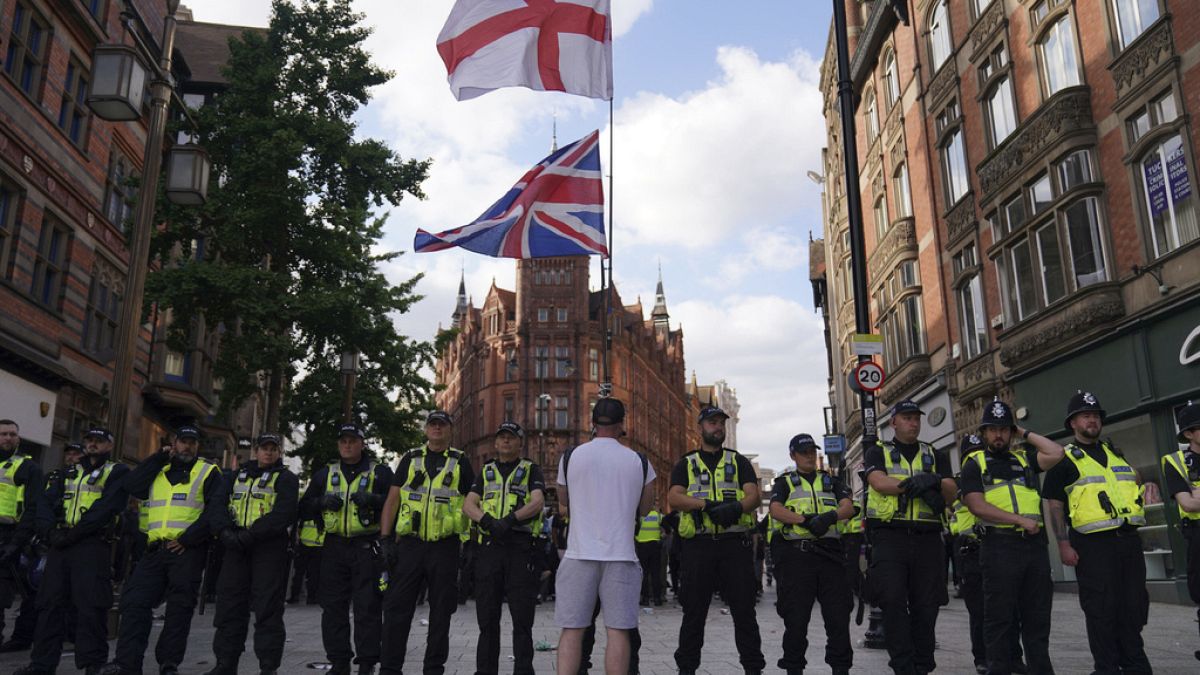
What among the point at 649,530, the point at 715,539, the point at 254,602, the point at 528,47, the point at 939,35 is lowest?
the point at 254,602

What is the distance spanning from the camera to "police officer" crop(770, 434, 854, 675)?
6871 mm

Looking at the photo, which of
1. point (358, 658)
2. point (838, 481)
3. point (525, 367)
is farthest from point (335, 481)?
point (525, 367)

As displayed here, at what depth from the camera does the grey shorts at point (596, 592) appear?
520cm

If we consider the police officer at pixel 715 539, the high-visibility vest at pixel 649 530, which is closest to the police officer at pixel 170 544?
the police officer at pixel 715 539

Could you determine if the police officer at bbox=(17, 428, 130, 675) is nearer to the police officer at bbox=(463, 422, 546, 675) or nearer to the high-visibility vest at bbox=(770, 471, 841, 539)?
the police officer at bbox=(463, 422, 546, 675)

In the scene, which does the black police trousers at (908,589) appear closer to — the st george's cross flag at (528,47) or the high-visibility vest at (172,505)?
the high-visibility vest at (172,505)

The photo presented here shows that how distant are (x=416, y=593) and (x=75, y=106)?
18108 millimetres

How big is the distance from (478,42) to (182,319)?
13.7 metres

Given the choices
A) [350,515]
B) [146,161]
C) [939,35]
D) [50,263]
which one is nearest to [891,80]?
[939,35]

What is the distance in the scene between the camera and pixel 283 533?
25.2 ft

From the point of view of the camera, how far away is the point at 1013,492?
21.8 ft

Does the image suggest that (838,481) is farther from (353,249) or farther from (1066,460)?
(353,249)

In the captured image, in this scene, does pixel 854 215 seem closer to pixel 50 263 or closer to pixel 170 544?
pixel 170 544

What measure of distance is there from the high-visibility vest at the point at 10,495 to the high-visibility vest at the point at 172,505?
4.74ft
